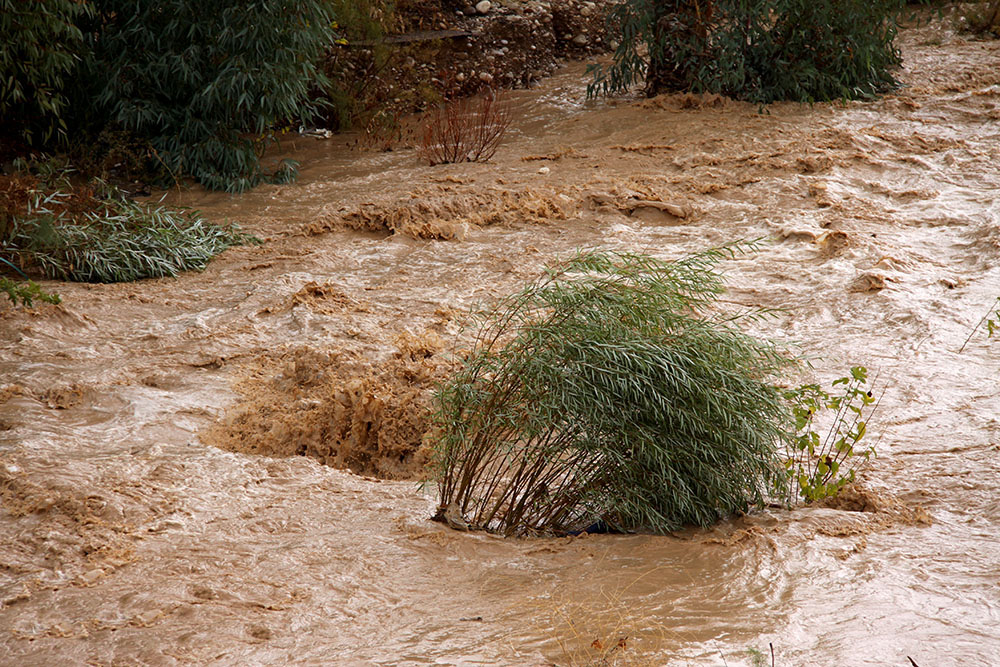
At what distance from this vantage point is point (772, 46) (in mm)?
9430

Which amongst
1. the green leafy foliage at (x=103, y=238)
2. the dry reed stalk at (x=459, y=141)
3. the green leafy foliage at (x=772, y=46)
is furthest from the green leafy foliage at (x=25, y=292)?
the green leafy foliage at (x=772, y=46)

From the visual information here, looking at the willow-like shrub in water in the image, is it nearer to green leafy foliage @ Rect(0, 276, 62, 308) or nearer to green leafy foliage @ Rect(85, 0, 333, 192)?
green leafy foliage @ Rect(0, 276, 62, 308)

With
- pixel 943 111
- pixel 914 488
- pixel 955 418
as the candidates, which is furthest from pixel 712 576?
pixel 943 111

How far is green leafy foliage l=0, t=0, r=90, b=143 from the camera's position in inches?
251

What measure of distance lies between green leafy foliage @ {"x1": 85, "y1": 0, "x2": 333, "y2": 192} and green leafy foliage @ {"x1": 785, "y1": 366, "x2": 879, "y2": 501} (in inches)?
212

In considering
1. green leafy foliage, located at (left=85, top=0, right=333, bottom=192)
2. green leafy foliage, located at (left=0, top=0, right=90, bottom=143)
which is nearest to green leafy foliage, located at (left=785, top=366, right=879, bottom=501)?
green leafy foliage, located at (left=85, top=0, right=333, bottom=192)

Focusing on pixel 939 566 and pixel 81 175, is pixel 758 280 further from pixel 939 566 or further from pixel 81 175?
pixel 81 175

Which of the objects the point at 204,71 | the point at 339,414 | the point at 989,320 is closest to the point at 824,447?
the point at 989,320

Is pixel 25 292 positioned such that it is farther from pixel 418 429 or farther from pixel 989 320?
pixel 989 320

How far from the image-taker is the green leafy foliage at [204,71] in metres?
7.26

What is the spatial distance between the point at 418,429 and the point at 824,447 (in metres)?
1.92

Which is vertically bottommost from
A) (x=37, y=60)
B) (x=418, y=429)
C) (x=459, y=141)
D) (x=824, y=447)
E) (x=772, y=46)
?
(x=418, y=429)

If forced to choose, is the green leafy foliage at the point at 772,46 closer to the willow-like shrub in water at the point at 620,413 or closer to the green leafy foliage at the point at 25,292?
the willow-like shrub in water at the point at 620,413

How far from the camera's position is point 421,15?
10875 millimetres
